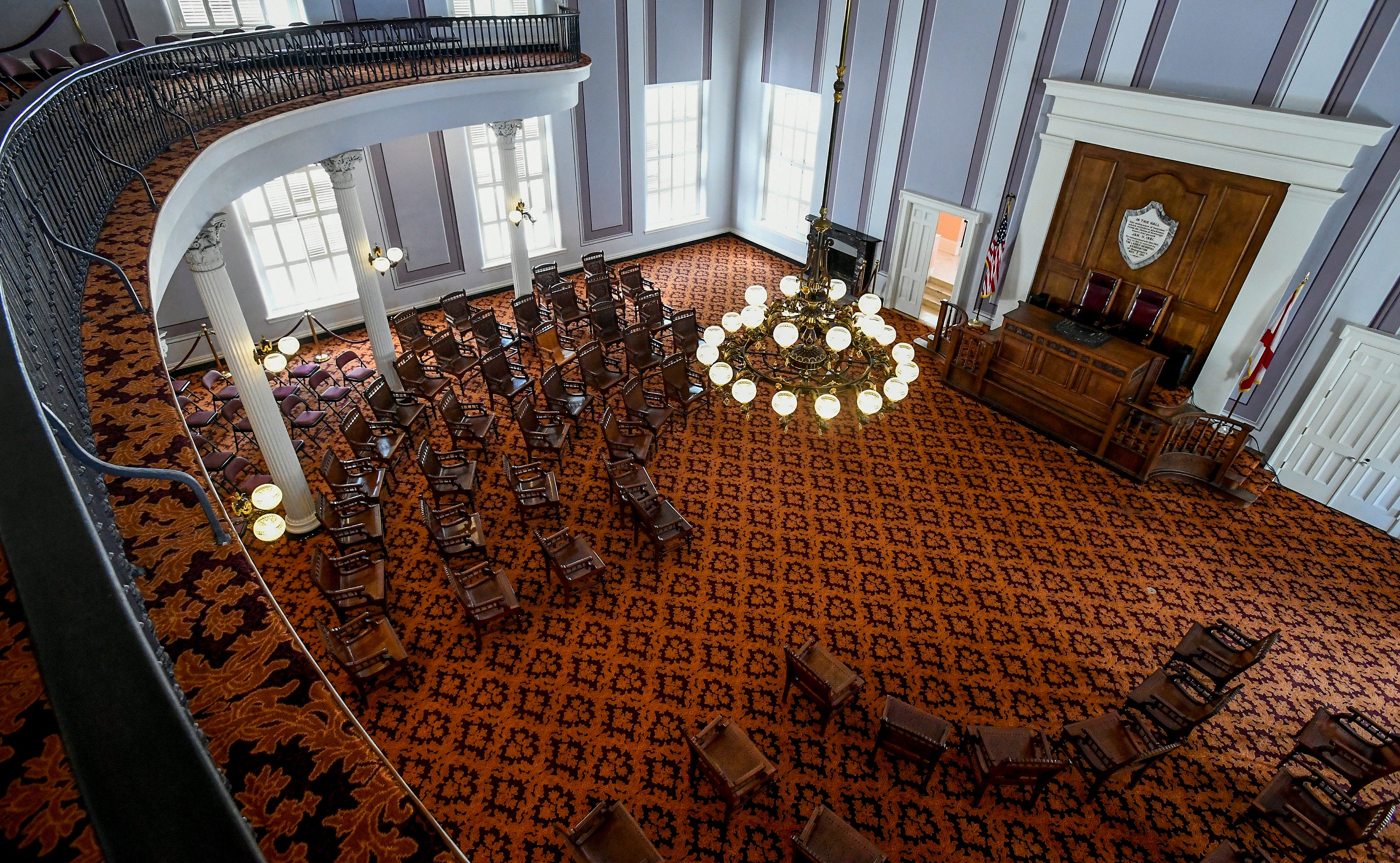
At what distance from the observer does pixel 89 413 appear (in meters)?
3.04

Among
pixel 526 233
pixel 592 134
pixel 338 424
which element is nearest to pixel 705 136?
pixel 592 134

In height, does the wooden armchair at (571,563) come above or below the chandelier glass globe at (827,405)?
below

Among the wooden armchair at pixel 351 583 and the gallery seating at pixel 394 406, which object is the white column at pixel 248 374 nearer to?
the wooden armchair at pixel 351 583

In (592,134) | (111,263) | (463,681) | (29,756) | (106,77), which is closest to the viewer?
(29,756)

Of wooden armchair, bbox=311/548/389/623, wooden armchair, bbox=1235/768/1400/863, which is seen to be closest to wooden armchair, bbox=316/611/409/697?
wooden armchair, bbox=311/548/389/623

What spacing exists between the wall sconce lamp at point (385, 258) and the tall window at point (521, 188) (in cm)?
164

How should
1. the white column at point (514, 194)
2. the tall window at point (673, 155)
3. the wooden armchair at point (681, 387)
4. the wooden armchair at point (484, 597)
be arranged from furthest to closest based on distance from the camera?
1. the tall window at point (673, 155)
2. the white column at point (514, 194)
3. the wooden armchair at point (681, 387)
4. the wooden armchair at point (484, 597)

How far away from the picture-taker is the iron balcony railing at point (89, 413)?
0.86 metres

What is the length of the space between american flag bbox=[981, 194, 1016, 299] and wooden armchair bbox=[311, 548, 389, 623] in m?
8.75

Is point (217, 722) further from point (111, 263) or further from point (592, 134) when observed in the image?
point (592, 134)

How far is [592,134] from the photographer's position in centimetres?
1262

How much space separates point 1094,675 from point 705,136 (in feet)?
39.3

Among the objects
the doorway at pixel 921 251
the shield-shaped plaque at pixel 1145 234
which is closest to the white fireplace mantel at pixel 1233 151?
the shield-shaped plaque at pixel 1145 234

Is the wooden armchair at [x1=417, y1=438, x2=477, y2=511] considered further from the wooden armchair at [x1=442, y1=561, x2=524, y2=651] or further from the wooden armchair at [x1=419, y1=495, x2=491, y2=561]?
the wooden armchair at [x1=442, y1=561, x2=524, y2=651]
